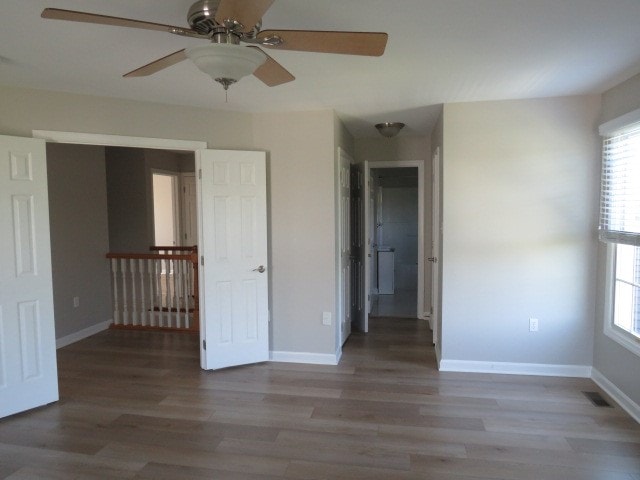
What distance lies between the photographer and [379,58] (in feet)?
8.48

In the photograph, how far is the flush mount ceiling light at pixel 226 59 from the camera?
165 cm

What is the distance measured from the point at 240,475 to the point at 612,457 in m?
2.11

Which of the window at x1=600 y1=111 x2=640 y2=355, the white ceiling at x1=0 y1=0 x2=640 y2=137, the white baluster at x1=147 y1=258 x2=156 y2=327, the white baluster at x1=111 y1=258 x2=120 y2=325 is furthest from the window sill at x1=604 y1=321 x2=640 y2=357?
the white baluster at x1=111 y1=258 x2=120 y2=325

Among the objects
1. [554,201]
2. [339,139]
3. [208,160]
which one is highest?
[339,139]

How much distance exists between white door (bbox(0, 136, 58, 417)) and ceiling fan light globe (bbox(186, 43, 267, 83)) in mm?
2024

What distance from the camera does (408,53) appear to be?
2510 mm

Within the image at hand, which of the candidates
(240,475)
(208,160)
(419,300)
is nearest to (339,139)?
(208,160)

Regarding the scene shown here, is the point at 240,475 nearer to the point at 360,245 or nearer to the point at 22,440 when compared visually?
the point at 22,440

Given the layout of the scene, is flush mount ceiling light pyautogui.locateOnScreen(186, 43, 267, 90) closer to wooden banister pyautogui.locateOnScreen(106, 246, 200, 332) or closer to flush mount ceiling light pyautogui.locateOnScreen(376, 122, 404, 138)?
flush mount ceiling light pyautogui.locateOnScreen(376, 122, 404, 138)

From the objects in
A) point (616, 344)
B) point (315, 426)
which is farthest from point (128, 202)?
point (616, 344)

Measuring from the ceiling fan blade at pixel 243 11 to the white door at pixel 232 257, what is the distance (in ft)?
7.38

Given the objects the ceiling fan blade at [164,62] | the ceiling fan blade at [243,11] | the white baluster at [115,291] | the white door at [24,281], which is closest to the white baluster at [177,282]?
the white baluster at [115,291]

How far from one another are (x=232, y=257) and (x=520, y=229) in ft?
8.17

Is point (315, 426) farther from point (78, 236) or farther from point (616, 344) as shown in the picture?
point (78, 236)
